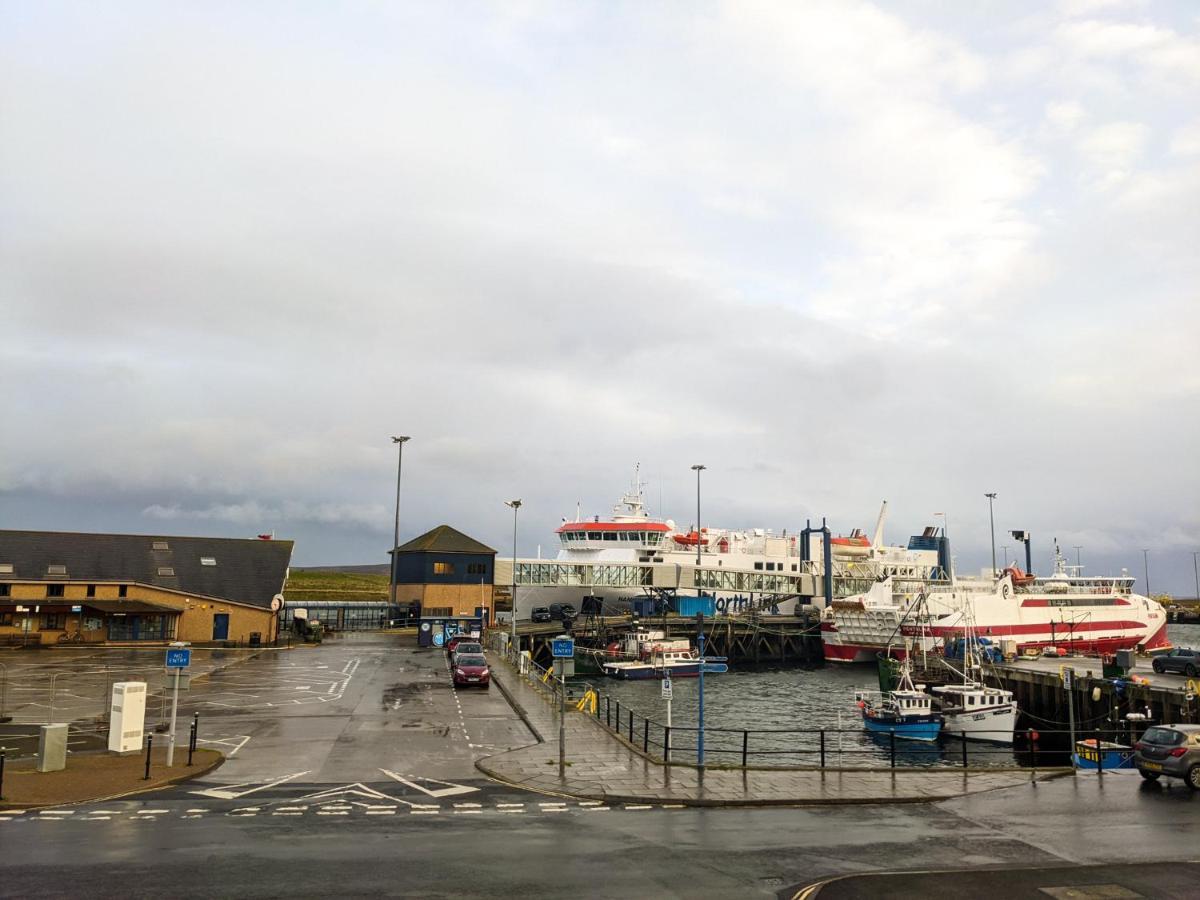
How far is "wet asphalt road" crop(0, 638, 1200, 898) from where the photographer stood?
522 inches

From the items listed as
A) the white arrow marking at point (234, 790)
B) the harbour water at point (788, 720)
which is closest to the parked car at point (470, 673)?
the harbour water at point (788, 720)

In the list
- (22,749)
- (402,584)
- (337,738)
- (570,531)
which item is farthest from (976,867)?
(570,531)

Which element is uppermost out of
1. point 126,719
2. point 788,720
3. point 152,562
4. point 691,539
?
point 691,539

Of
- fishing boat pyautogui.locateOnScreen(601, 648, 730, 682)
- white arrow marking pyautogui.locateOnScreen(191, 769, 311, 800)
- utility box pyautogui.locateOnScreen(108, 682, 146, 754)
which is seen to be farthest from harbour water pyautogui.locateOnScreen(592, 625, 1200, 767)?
utility box pyautogui.locateOnScreen(108, 682, 146, 754)

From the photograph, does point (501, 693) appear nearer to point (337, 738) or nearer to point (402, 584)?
point (337, 738)

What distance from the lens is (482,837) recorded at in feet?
52.9

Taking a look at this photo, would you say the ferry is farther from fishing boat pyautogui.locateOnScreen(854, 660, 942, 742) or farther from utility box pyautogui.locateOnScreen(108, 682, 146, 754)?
utility box pyautogui.locateOnScreen(108, 682, 146, 754)

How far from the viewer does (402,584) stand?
8712 centimetres

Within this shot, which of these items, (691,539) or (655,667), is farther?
(691,539)

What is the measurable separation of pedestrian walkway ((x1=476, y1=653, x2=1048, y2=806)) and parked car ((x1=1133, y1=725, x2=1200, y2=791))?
8.70ft

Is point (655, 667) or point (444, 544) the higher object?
point (444, 544)

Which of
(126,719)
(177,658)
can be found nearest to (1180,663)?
(177,658)

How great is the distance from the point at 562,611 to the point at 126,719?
233ft

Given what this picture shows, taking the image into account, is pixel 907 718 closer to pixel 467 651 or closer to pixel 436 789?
pixel 467 651
